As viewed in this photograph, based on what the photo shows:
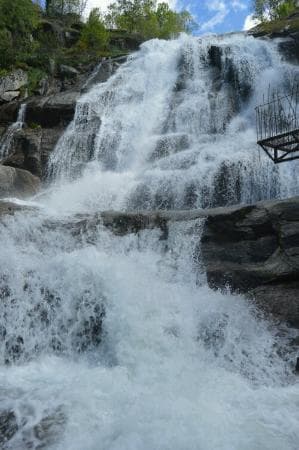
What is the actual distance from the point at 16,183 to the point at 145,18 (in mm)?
42406

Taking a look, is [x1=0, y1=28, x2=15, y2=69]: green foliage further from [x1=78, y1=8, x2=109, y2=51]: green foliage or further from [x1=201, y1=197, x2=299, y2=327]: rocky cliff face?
[x1=201, y1=197, x2=299, y2=327]: rocky cliff face

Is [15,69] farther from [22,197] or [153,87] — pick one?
[22,197]

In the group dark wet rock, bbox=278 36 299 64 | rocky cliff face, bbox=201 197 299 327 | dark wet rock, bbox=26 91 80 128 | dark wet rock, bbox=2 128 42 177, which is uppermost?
dark wet rock, bbox=278 36 299 64

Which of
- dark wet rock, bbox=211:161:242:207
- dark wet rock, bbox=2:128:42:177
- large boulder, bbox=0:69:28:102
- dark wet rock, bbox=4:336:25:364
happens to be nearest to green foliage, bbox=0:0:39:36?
large boulder, bbox=0:69:28:102

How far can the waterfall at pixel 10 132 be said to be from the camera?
20.4 m

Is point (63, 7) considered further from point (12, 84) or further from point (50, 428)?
point (50, 428)

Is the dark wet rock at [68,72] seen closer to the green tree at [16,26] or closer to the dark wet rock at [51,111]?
the green tree at [16,26]

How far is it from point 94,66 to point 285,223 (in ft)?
72.3

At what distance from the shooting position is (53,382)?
285 inches

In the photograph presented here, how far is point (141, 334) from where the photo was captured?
26.2 ft

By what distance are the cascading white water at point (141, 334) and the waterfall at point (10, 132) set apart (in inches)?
214

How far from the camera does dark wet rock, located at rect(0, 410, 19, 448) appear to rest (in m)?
A: 5.76

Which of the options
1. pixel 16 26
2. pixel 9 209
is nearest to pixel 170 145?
pixel 9 209

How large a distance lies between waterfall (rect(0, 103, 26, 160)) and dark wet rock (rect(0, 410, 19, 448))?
15746 mm
